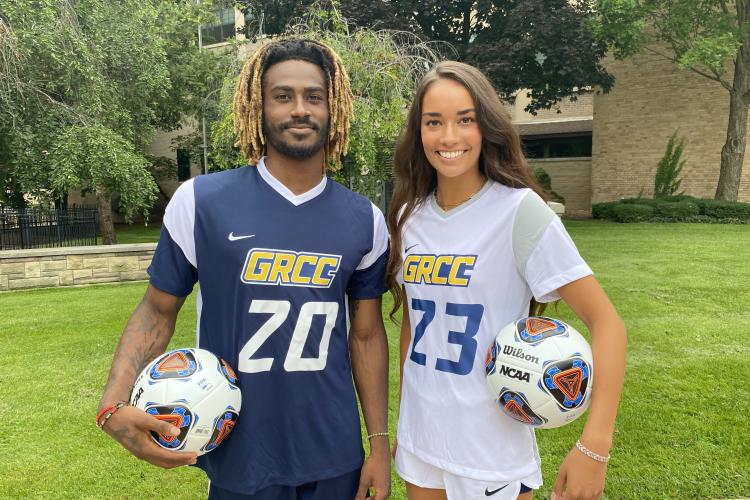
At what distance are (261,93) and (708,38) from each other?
1975 centimetres

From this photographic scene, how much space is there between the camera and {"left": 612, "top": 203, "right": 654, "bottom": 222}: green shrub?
19.3 m

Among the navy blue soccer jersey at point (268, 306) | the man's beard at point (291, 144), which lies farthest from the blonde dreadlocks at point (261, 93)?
the navy blue soccer jersey at point (268, 306)

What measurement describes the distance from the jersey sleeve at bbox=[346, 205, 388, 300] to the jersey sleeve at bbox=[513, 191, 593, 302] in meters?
0.52

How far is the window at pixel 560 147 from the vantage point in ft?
90.1

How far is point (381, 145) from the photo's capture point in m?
10.8

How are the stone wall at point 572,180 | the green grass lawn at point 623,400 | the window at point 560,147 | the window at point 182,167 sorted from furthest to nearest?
the window at point 182,167, the window at point 560,147, the stone wall at point 572,180, the green grass lawn at point 623,400

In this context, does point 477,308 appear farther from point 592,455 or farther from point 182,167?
point 182,167

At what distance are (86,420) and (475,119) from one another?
13.4ft

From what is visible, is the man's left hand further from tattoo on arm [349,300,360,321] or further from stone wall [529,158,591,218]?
stone wall [529,158,591,218]

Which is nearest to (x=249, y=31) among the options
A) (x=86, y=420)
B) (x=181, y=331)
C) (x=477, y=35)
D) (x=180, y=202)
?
(x=477, y=35)

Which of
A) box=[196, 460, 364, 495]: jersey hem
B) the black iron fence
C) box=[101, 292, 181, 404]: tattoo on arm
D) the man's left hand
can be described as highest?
box=[101, 292, 181, 404]: tattoo on arm

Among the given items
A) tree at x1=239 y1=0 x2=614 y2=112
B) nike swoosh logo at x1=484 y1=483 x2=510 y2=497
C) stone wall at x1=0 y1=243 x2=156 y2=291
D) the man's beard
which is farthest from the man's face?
tree at x1=239 y1=0 x2=614 y2=112

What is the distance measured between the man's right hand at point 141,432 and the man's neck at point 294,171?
885 mm

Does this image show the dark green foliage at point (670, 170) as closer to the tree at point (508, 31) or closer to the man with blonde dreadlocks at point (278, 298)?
the tree at point (508, 31)
